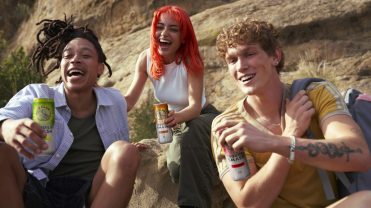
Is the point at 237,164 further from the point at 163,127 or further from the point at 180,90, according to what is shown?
the point at 180,90

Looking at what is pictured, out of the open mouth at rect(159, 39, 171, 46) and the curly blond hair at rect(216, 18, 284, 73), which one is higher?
the curly blond hair at rect(216, 18, 284, 73)

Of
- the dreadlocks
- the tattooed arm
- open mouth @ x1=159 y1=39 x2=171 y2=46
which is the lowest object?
the tattooed arm

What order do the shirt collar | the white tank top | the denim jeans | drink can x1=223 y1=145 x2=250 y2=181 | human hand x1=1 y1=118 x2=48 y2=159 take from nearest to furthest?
1. drink can x1=223 y1=145 x2=250 y2=181
2. human hand x1=1 y1=118 x2=48 y2=159
3. the denim jeans
4. the shirt collar
5. the white tank top

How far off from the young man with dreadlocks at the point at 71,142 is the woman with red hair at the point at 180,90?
48 cm

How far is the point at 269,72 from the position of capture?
2930 mm

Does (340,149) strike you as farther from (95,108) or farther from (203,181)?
(95,108)

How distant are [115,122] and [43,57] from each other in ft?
3.22

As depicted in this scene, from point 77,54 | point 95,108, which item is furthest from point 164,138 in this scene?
point 77,54

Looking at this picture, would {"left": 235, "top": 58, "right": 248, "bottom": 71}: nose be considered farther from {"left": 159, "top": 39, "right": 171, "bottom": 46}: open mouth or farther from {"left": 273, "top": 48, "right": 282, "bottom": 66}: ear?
{"left": 159, "top": 39, "right": 171, "bottom": 46}: open mouth

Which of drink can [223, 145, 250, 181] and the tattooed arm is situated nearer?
the tattooed arm

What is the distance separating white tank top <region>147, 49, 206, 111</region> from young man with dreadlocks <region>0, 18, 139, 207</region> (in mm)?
779

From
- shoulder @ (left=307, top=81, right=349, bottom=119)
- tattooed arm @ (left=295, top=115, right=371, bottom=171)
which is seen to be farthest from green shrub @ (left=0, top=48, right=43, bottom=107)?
tattooed arm @ (left=295, top=115, right=371, bottom=171)

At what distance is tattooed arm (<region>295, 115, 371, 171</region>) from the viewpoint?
2494mm

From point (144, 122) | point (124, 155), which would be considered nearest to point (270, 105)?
point (124, 155)
